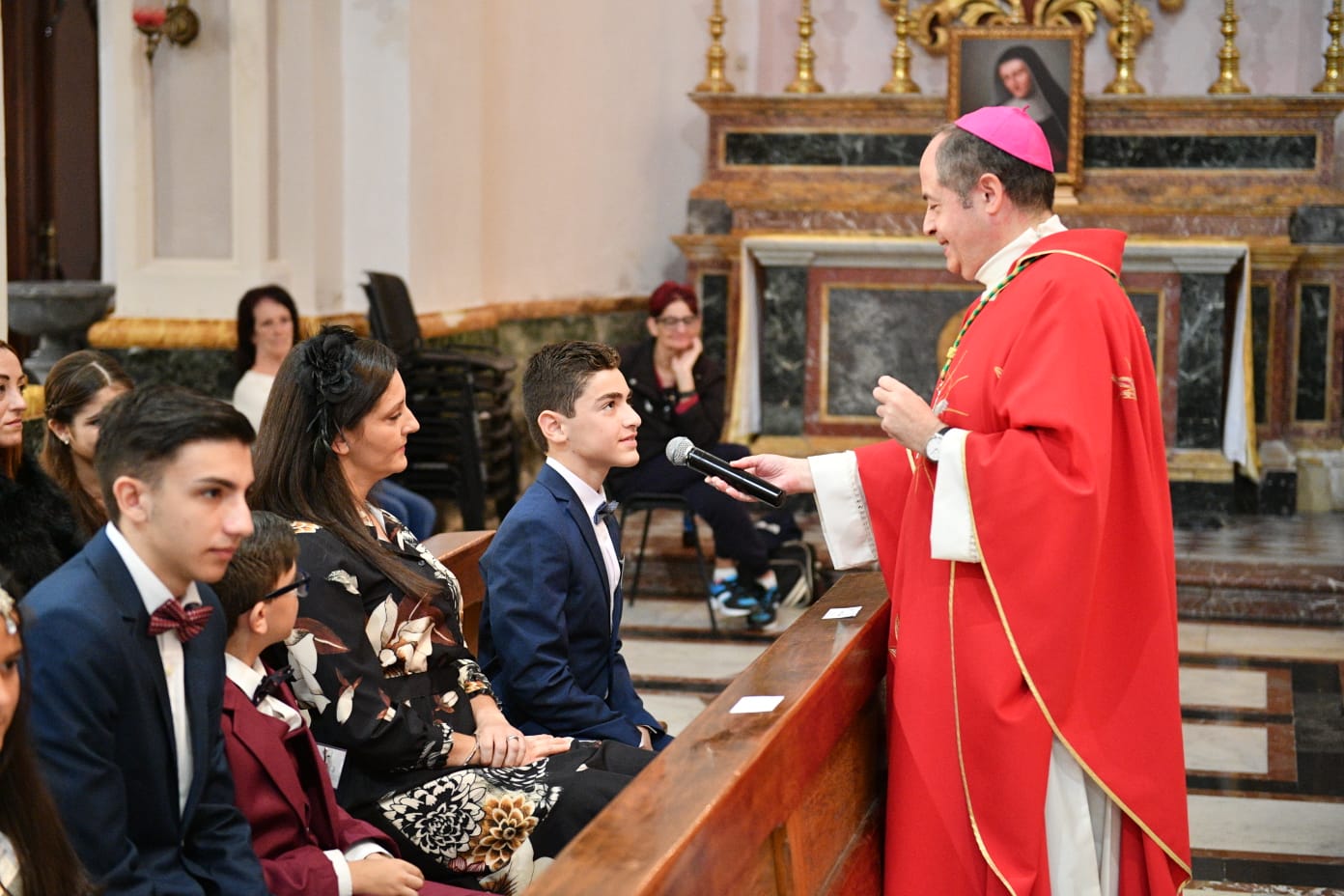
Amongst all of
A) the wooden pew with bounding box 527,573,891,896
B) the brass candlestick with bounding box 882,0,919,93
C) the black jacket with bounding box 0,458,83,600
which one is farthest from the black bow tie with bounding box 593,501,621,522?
the brass candlestick with bounding box 882,0,919,93

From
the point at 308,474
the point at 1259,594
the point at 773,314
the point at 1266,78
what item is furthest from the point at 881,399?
the point at 1266,78

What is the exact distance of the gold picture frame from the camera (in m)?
7.70

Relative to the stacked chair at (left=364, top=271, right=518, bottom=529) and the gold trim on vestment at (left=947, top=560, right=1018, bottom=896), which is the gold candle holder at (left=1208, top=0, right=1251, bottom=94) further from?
the gold trim on vestment at (left=947, top=560, right=1018, bottom=896)

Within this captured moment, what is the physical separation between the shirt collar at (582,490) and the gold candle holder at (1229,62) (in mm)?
5900

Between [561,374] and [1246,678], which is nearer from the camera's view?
[561,374]

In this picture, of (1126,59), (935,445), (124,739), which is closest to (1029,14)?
(1126,59)

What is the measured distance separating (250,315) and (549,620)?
310 cm

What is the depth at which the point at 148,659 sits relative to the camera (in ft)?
6.10

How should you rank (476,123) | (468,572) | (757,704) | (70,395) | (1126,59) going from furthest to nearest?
(1126,59)
(476,123)
(468,572)
(70,395)
(757,704)

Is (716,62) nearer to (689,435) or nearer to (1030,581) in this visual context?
(689,435)

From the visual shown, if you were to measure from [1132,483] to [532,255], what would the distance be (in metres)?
6.08

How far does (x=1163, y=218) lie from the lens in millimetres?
7535

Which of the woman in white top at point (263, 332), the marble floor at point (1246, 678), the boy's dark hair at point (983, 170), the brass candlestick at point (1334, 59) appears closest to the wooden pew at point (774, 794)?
the boy's dark hair at point (983, 170)

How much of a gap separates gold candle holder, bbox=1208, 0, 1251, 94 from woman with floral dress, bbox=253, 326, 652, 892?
627cm
